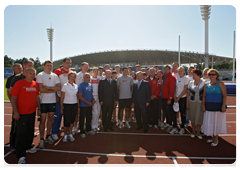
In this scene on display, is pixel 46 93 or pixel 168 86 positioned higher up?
pixel 168 86

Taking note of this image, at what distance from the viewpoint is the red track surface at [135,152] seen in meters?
3.04

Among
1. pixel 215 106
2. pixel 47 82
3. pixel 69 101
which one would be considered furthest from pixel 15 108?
pixel 215 106

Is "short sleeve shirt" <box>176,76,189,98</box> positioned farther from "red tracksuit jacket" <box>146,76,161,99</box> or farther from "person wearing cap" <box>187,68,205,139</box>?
"red tracksuit jacket" <box>146,76,161,99</box>

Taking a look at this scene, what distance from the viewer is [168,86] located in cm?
473

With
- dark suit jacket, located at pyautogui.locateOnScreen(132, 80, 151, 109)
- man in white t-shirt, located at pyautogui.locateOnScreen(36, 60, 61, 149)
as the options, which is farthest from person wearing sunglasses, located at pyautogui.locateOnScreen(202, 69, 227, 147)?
man in white t-shirt, located at pyautogui.locateOnScreen(36, 60, 61, 149)

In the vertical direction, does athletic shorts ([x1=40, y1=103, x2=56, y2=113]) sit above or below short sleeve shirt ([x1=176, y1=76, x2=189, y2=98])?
below

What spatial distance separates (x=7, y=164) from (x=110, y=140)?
235cm

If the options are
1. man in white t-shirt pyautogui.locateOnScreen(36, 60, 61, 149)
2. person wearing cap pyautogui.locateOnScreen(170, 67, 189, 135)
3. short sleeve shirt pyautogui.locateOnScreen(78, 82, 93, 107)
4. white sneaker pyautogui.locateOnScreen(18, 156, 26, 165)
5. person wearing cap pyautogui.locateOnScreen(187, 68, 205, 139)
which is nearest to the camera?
white sneaker pyautogui.locateOnScreen(18, 156, 26, 165)

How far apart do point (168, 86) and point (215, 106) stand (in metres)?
1.41

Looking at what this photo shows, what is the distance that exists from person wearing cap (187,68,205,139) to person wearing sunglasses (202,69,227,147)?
0.75ft

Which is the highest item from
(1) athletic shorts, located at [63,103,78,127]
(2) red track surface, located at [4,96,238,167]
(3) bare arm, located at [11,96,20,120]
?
(3) bare arm, located at [11,96,20,120]

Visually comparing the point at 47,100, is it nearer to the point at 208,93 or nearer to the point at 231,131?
the point at 208,93

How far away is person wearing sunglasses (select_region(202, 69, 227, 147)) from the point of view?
3.74 metres

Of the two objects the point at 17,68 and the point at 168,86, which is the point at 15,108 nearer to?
the point at 17,68
